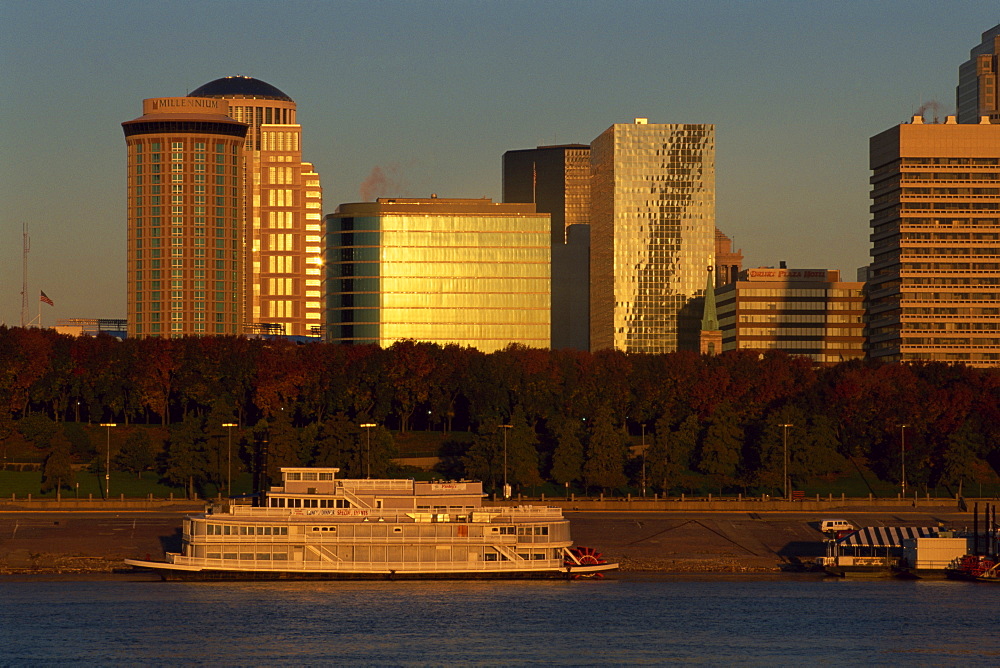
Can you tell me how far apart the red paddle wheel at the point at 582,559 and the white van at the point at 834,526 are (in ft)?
74.0

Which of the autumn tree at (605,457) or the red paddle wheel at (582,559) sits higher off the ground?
the autumn tree at (605,457)

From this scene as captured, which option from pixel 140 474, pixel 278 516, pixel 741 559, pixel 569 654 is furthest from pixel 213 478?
pixel 569 654

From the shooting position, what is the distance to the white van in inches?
5896

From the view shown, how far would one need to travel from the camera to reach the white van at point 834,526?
491ft

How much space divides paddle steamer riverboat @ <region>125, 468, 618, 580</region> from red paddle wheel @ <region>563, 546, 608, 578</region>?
1.32 feet

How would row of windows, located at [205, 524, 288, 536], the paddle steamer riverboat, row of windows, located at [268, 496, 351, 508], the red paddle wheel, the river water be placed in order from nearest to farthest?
the river water, row of windows, located at [205, 524, 288, 536], the paddle steamer riverboat, row of windows, located at [268, 496, 351, 508], the red paddle wheel

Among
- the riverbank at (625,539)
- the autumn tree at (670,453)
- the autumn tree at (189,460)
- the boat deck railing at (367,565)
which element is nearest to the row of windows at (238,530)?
the boat deck railing at (367,565)

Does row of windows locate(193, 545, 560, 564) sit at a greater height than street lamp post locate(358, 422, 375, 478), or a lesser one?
lesser

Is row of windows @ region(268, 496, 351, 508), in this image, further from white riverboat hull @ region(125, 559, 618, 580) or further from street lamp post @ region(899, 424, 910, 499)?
street lamp post @ region(899, 424, 910, 499)

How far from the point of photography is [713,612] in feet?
386

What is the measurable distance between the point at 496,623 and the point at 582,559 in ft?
89.9

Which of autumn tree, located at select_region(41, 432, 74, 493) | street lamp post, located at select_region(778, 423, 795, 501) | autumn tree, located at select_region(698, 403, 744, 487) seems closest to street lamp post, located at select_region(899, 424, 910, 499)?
street lamp post, located at select_region(778, 423, 795, 501)

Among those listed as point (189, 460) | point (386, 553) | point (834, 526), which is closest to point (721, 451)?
point (834, 526)

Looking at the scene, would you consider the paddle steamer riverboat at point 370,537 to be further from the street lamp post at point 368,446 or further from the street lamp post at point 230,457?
the street lamp post at point 230,457
